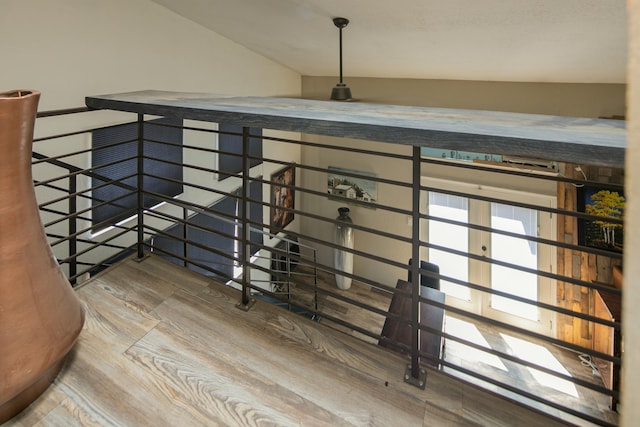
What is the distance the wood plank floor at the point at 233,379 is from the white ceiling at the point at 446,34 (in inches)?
85.3

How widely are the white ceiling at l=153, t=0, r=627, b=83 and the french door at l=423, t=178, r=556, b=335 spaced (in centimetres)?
165

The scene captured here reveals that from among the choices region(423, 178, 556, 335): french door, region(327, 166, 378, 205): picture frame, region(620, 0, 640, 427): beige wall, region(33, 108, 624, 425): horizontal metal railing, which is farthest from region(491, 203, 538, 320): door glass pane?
region(620, 0, 640, 427): beige wall

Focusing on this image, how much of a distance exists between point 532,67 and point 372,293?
12.8 ft

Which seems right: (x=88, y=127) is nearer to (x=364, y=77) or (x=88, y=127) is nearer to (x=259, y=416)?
(x=259, y=416)

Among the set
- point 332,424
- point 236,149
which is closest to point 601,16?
point 332,424

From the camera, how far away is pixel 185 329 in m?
1.43

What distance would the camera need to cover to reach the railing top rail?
75 centimetres

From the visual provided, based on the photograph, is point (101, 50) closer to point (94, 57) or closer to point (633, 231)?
point (94, 57)

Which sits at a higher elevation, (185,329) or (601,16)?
(601,16)

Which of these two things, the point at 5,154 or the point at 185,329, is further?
the point at 185,329

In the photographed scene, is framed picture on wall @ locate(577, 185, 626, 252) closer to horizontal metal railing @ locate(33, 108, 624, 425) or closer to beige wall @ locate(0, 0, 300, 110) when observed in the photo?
horizontal metal railing @ locate(33, 108, 624, 425)

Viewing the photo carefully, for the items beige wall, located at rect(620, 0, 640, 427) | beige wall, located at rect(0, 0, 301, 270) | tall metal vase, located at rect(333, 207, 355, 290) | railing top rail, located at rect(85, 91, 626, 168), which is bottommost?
tall metal vase, located at rect(333, 207, 355, 290)

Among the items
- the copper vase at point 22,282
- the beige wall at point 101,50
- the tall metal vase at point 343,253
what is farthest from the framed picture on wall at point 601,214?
the copper vase at point 22,282

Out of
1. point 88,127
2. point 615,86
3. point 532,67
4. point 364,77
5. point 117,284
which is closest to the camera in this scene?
point 117,284
